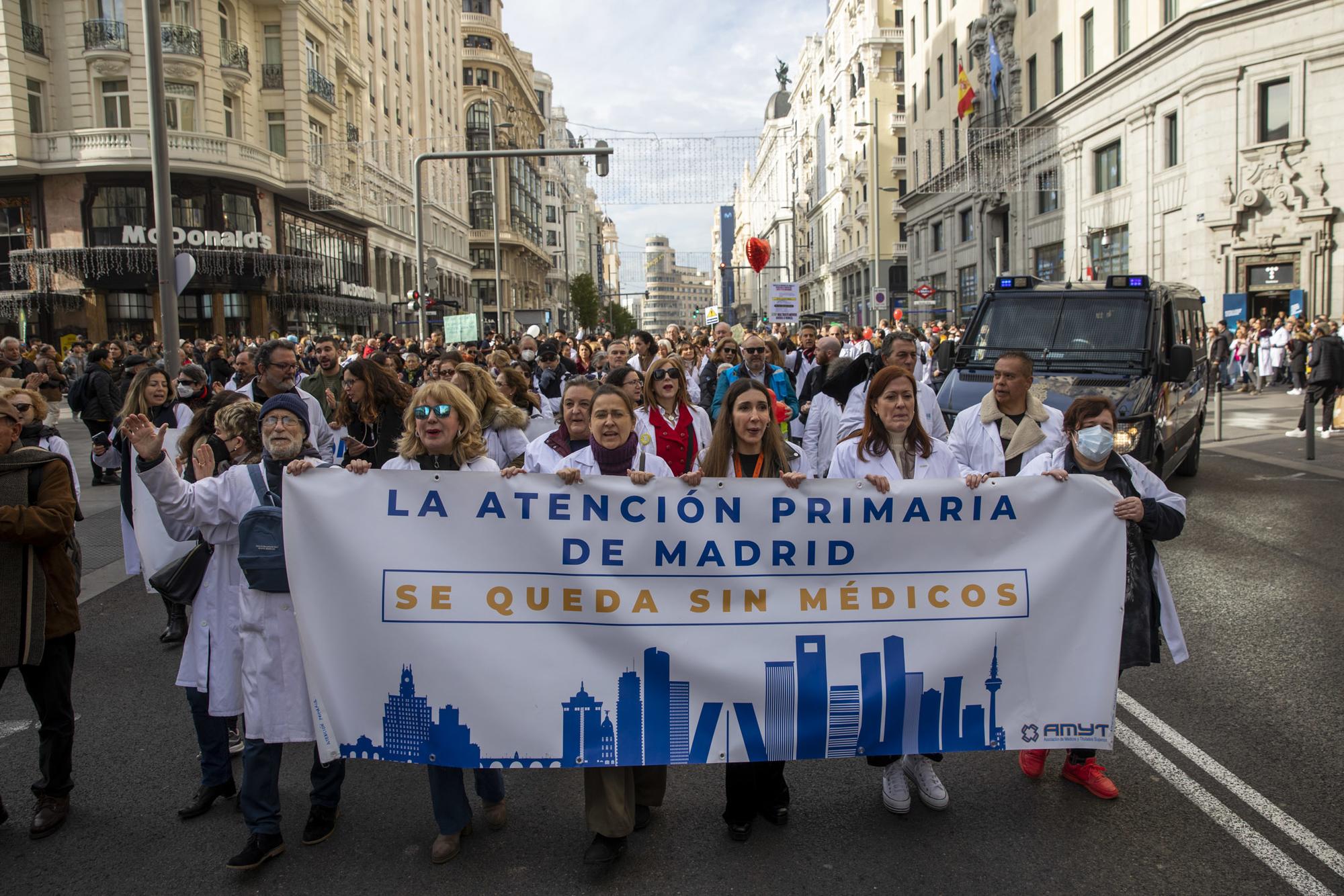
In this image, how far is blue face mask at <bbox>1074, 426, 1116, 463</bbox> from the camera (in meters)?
4.19

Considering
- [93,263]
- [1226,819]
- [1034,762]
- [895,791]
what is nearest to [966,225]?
[93,263]

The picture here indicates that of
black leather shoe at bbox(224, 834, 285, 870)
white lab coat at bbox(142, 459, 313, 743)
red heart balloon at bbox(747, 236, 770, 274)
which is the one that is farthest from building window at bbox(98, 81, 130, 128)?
black leather shoe at bbox(224, 834, 285, 870)

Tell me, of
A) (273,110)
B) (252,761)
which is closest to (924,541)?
(252,761)

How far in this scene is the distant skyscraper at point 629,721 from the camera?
3.80 metres

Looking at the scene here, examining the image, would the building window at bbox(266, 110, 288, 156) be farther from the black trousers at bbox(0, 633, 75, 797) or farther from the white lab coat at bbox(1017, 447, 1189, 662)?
the white lab coat at bbox(1017, 447, 1189, 662)

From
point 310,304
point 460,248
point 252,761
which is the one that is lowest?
point 252,761

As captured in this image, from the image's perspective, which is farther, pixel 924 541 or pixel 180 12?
pixel 180 12

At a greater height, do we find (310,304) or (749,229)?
(749,229)

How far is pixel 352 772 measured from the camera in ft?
15.5

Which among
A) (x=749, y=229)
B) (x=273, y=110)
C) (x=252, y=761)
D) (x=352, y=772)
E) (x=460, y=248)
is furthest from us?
(x=749, y=229)

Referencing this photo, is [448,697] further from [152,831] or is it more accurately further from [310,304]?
[310,304]

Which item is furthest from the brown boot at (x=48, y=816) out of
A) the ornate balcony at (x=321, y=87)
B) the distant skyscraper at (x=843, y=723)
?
the ornate balcony at (x=321, y=87)

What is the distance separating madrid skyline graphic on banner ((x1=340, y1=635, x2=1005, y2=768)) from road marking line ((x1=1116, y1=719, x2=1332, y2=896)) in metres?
0.91

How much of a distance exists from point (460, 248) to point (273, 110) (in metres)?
32.5
